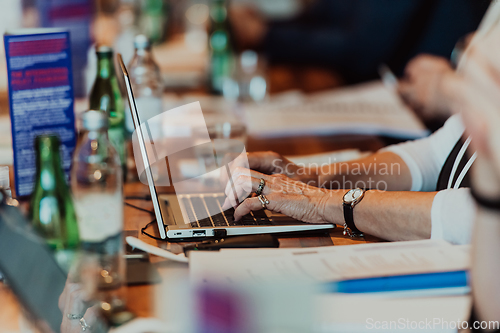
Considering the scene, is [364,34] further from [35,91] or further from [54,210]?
[54,210]

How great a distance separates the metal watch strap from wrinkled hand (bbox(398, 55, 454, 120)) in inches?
35.4

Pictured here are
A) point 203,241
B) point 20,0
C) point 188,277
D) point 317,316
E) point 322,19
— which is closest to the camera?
point 317,316

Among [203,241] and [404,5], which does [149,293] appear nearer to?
[203,241]

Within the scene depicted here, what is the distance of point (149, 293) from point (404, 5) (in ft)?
6.39

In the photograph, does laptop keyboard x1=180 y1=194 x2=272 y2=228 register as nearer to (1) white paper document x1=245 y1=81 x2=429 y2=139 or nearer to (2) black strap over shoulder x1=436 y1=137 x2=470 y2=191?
(2) black strap over shoulder x1=436 y1=137 x2=470 y2=191

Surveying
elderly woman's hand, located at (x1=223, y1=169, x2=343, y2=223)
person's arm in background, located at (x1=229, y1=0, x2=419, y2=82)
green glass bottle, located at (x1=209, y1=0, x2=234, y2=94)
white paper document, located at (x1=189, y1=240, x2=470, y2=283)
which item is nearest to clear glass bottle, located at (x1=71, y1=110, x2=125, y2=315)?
white paper document, located at (x1=189, y1=240, x2=470, y2=283)

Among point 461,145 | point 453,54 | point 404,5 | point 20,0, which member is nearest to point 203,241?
point 461,145

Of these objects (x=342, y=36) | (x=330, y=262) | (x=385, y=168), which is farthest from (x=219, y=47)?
(x=330, y=262)

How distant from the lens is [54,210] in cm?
77

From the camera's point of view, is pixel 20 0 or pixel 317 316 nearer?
pixel 317 316

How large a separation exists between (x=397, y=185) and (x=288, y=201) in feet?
1.02

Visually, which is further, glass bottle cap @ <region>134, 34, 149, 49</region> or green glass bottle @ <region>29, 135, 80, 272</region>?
glass bottle cap @ <region>134, 34, 149, 49</region>

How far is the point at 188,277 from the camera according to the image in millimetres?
718

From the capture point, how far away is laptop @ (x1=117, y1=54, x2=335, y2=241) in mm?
836
